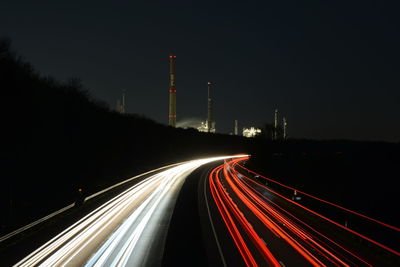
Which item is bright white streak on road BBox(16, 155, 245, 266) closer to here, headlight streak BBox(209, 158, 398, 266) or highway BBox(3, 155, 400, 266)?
highway BBox(3, 155, 400, 266)

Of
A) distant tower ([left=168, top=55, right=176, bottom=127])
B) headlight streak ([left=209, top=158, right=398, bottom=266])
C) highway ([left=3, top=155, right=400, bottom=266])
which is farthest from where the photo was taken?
distant tower ([left=168, top=55, right=176, bottom=127])

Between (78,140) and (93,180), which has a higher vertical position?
(78,140)

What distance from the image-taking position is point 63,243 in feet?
46.9

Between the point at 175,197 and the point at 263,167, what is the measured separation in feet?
105

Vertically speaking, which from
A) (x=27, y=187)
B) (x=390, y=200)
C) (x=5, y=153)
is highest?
(x=5, y=153)

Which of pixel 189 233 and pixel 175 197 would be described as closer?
pixel 189 233

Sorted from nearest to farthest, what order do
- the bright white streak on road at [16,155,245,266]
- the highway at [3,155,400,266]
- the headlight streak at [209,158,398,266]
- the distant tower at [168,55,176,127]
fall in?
the bright white streak on road at [16,155,245,266]
the highway at [3,155,400,266]
the headlight streak at [209,158,398,266]
the distant tower at [168,55,176,127]

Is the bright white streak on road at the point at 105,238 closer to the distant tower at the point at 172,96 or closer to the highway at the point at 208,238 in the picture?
the highway at the point at 208,238

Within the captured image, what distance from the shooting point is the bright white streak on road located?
12.5 metres

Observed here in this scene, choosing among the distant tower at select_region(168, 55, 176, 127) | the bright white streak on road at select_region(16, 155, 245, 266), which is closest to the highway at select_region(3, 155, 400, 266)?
the bright white streak on road at select_region(16, 155, 245, 266)

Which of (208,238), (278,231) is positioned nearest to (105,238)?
(208,238)

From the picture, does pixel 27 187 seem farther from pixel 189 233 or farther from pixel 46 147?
pixel 189 233

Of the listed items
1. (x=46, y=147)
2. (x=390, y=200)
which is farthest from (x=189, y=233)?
(x=390, y=200)

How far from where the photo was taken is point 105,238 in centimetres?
1507
